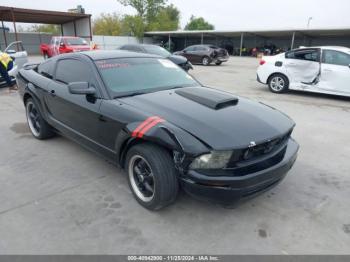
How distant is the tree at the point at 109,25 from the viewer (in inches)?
2109

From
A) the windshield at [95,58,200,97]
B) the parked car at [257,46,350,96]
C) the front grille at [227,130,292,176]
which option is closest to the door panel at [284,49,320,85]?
the parked car at [257,46,350,96]

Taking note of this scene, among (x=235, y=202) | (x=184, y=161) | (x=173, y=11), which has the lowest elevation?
(x=235, y=202)

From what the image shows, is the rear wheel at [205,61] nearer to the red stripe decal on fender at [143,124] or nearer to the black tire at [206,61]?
the black tire at [206,61]

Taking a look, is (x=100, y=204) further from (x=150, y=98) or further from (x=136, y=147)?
(x=150, y=98)

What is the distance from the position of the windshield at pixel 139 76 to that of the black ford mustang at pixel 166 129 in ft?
0.04

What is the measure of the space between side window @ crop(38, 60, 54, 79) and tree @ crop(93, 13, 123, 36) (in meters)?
52.1

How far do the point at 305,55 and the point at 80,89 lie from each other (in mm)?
7542

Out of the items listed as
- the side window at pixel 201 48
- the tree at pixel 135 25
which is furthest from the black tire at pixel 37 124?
the tree at pixel 135 25

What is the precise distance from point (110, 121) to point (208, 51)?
16.3 meters

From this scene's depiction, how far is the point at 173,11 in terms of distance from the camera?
63094 mm

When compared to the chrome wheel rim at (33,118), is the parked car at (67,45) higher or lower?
higher

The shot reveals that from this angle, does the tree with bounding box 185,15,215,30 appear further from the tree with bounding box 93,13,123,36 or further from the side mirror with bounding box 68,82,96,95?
the side mirror with bounding box 68,82,96,95

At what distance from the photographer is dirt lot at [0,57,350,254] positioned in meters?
2.30

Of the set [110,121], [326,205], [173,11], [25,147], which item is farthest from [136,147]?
[173,11]
